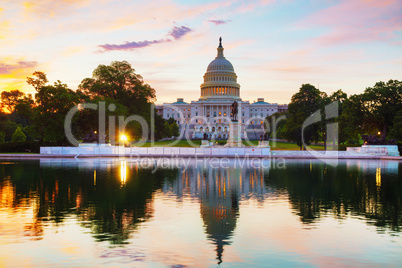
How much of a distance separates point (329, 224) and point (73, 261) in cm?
806

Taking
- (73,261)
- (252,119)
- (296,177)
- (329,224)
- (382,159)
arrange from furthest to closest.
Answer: (252,119)
(382,159)
(296,177)
(329,224)
(73,261)

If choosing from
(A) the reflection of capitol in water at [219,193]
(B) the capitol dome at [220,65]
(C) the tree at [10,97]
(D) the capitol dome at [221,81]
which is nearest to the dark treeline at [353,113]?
(A) the reflection of capitol in water at [219,193]

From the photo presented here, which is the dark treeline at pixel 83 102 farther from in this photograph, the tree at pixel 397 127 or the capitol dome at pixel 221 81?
the capitol dome at pixel 221 81

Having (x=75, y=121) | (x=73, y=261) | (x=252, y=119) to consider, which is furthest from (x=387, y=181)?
(x=252, y=119)

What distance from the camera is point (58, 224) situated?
523 inches

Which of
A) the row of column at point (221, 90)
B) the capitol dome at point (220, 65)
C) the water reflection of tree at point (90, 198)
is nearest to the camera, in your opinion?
the water reflection of tree at point (90, 198)

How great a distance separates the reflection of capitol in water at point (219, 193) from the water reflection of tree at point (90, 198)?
1566mm

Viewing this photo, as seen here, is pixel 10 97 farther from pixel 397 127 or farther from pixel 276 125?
pixel 397 127

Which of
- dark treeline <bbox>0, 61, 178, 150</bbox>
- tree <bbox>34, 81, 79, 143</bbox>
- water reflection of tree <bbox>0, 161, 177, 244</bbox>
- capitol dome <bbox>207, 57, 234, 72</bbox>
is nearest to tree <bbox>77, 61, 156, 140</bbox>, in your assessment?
dark treeline <bbox>0, 61, 178, 150</bbox>

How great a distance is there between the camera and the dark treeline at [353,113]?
58156mm

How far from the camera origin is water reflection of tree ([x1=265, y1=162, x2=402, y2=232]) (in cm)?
1489

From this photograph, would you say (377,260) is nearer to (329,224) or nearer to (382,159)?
(329,224)

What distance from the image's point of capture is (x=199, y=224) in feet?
44.2

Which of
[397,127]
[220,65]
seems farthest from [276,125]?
[397,127]
